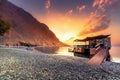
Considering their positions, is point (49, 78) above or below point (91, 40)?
below

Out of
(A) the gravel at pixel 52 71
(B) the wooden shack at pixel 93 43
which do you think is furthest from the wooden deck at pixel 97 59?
(B) the wooden shack at pixel 93 43

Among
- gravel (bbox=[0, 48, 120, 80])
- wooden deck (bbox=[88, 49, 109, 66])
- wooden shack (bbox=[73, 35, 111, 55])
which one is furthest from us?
wooden shack (bbox=[73, 35, 111, 55])

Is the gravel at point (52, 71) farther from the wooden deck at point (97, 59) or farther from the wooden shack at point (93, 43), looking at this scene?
the wooden shack at point (93, 43)

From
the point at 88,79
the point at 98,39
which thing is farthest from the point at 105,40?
the point at 88,79

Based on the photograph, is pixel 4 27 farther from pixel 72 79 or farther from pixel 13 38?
pixel 13 38

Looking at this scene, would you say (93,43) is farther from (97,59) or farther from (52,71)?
(52,71)

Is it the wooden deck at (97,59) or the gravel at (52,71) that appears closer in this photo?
the gravel at (52,71)

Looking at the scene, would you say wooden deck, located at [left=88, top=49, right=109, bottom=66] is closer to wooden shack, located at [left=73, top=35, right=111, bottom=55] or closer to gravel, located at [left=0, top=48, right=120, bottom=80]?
gravel, located at [left=0, top=48, right=120, bottom=80]

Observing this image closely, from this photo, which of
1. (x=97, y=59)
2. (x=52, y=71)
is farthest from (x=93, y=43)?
(x=52, y=71)

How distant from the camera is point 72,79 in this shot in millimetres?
12383

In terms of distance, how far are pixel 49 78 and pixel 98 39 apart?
43.3m

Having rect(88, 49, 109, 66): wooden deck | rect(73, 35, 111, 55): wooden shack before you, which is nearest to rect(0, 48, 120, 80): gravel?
rect(88, 49, 109, 66): wooden deck

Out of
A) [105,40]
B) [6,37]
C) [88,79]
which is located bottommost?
[88,79]

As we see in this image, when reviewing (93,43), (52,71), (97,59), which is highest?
(93,43)
